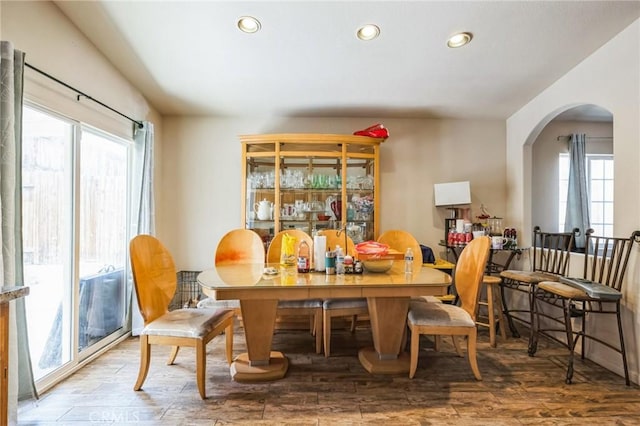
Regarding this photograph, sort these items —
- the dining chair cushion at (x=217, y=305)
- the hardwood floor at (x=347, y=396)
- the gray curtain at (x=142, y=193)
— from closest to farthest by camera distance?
the hardwood floor at (x=347, y=396) → the dining chair cushion at (x=217, y=305) → the gray curtain at (x=142, y=193)

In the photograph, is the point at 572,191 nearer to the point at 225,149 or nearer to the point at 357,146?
the point at 357,146

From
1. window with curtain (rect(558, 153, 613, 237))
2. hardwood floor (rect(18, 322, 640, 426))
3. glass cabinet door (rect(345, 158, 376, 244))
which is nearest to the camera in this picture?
hardwood floor (rect(18, 322, 640, 426))

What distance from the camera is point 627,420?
6.07 feet

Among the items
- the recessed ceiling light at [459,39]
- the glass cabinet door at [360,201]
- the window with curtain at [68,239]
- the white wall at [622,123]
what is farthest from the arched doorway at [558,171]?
the window with curtain at [68,239]

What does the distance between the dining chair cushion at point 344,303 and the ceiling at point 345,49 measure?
1.97 meters

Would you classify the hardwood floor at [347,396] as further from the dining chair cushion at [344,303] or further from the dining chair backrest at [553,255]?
the dining chair backrest at [553,255]

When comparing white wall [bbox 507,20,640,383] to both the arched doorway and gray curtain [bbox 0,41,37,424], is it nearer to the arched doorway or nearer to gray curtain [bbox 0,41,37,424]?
the arched doorway

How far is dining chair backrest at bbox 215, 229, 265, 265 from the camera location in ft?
9.65

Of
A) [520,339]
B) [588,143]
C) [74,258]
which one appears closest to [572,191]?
[588,143]

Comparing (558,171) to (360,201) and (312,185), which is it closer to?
(360,201)

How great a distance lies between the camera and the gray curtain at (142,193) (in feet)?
10.4

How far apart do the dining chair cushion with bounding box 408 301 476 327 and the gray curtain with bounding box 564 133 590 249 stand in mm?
2627

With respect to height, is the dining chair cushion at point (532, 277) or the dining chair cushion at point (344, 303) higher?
the dining chair cushion at point (532, 277)

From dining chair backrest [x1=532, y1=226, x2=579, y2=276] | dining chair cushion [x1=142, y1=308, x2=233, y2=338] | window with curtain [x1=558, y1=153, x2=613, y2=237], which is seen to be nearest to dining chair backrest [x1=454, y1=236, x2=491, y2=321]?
dining chair backrest [x1=532, y1=226, x2=579, y2=276]
